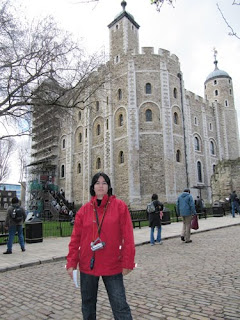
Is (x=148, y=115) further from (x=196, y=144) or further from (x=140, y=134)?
(x=196, y=144)

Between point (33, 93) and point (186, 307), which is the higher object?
point (33, 93)

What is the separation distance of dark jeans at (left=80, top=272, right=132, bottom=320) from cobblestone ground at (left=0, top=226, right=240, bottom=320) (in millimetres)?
908

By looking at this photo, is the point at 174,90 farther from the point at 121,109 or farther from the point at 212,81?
the point at 212,81

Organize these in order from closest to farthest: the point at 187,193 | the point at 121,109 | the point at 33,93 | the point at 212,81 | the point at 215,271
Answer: the point at 215,271, the point at 187,193, the point at 33,93, the point at 121,109, the point at 212,81

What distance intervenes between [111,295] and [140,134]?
2625 cm

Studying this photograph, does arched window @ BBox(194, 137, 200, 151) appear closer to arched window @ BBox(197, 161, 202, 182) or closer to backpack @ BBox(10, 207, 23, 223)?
arched window @ BBox(197, 161, 202, 182)

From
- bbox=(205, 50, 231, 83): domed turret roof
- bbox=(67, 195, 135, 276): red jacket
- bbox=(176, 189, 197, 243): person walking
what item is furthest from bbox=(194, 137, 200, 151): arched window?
bbox=(67, 195, 135, 276): red jacket

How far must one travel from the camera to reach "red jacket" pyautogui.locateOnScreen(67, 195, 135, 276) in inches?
96.9

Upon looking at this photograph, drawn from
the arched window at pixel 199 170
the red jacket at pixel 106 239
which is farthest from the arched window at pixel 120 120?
the red jacket at pixel 106 239

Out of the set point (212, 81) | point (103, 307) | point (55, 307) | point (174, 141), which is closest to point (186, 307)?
point (103, 307)

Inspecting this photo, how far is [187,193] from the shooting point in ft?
29.5

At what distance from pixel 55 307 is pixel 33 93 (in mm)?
11230

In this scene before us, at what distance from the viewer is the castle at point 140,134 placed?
27391mm

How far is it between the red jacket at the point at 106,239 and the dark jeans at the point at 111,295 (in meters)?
0.07
